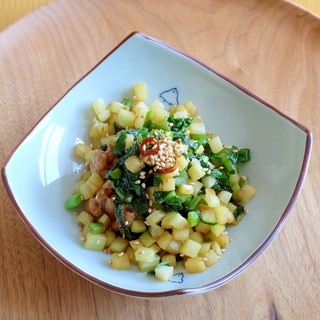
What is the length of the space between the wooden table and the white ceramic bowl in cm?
10

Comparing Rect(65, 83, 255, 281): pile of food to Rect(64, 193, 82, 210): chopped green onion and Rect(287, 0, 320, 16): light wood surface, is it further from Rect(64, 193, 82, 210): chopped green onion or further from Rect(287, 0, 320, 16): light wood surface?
Rect(287, 0, 320, 16): light wood surface

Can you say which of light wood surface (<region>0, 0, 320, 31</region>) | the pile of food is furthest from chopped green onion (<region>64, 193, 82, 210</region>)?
light wood surface (<region>0, 0, 320, 31</region>)

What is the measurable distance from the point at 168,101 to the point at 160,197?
0.48 metres

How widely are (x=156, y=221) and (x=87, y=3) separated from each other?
3.38ft

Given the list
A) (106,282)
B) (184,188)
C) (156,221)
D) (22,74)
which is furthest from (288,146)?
(22,74)

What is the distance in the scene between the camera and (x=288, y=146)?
1640mm

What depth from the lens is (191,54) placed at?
2.02m

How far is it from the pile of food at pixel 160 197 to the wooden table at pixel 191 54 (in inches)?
4.8

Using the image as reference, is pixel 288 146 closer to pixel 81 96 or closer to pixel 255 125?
pixel 255 125

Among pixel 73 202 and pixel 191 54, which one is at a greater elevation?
pixel 191 54

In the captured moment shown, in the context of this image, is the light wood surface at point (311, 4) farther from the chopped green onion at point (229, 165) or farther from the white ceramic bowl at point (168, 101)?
the chopped green onion at point (229, 165)

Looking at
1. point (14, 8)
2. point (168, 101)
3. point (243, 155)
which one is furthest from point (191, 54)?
point (14, 8)

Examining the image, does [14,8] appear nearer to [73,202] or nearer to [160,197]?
[73,202]

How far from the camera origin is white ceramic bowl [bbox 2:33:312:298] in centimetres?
147
